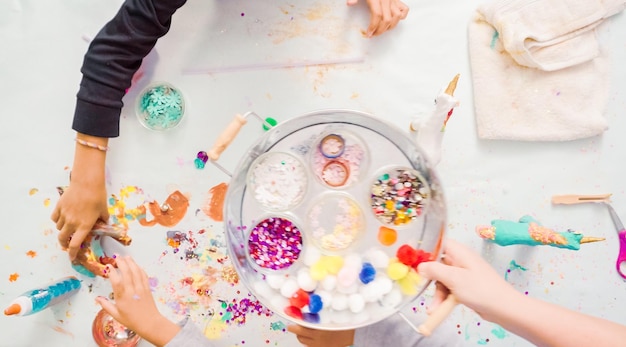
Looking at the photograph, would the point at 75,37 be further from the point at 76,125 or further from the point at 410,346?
the point at 410,346

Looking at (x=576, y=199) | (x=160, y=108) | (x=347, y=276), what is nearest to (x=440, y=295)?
(x=347, y=276)

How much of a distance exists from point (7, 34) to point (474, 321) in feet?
3.34

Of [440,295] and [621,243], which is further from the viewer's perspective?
[621,243]

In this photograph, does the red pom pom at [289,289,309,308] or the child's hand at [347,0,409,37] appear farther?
the child's hand at [347,0,409,37]

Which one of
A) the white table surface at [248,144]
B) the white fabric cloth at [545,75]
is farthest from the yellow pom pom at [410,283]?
the white fabric cloth at [545,75]

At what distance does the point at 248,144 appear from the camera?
35.9 inches

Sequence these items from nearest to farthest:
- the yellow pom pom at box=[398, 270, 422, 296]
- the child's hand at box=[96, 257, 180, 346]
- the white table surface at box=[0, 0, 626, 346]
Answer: the yellow pom pom at box=[398, 270, 422, 296] < the child's hand at box=[96, 257, 180, 346] < the white table surface at box=[0, 0, 626, 346]

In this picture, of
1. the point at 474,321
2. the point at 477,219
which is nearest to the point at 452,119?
the point at 477,219

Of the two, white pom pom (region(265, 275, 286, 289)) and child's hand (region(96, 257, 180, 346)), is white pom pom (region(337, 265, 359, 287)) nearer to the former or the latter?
white pom pom (region(265, 275, 286, 289))

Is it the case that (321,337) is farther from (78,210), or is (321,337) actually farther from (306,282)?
(78,210)

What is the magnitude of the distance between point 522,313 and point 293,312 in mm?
312

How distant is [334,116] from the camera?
76 centimetres

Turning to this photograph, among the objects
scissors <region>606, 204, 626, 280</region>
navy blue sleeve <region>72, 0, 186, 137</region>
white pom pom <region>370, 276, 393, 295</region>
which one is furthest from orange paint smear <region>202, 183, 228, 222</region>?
scissors <region>606, 204, 626, 280</region>

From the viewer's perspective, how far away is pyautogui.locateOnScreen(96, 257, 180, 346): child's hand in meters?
0.80
